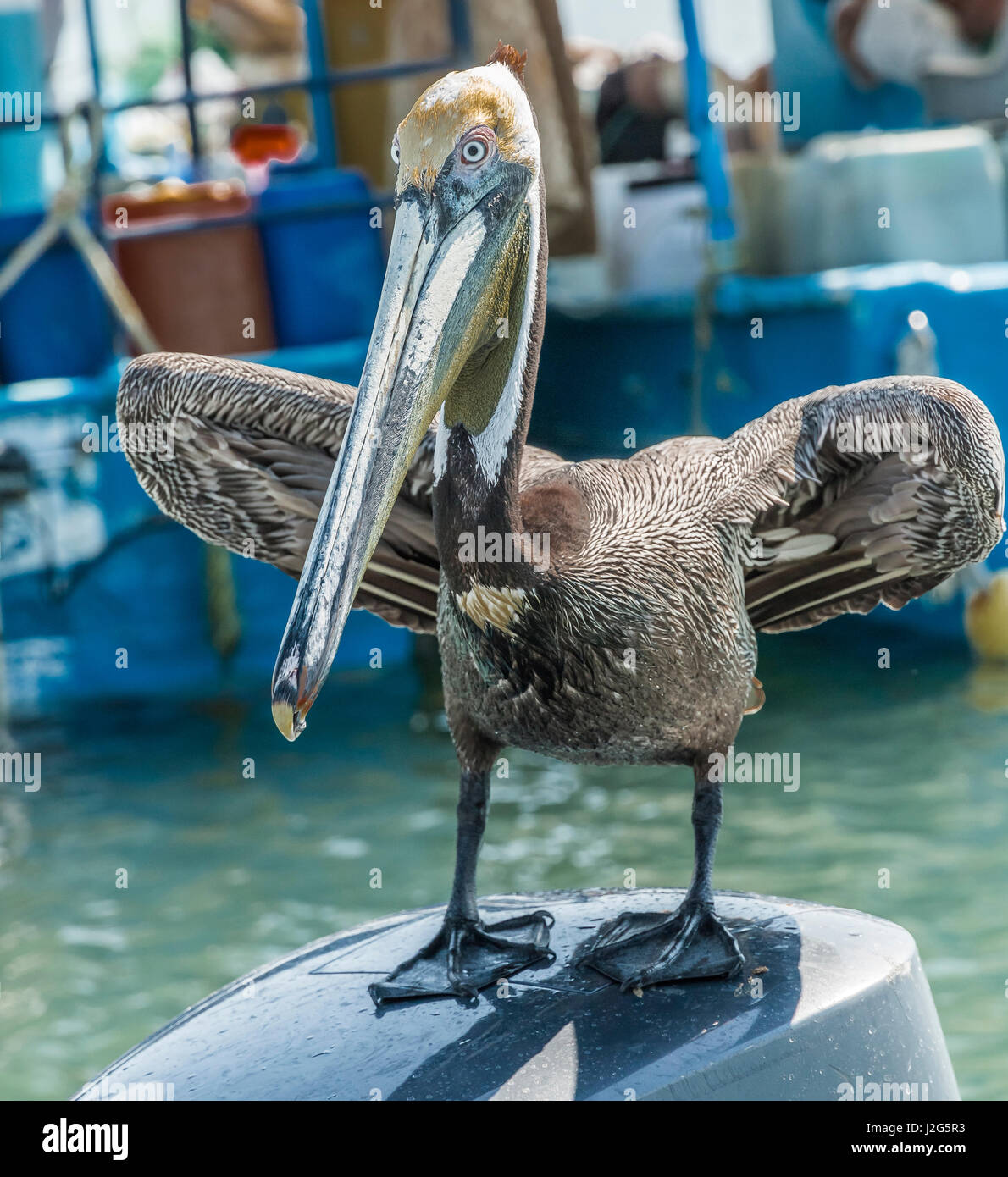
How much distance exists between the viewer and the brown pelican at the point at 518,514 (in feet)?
6.55

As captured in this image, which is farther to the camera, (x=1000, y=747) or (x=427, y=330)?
(x=1000, y=747)

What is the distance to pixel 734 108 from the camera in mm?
8664

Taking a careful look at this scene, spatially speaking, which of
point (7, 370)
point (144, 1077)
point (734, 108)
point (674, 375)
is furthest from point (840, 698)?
point (144, 1077)

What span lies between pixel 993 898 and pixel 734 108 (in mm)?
5247

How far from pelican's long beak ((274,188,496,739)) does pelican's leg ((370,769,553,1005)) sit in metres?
0.67

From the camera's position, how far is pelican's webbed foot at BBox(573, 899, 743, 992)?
89.3 inches

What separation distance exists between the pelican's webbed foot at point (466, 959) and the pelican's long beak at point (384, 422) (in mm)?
686

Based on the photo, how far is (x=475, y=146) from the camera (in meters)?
2.01

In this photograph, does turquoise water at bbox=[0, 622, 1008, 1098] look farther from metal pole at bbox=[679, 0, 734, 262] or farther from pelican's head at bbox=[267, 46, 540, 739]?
pelican's head at bbox=[267, 46, 540, 739]

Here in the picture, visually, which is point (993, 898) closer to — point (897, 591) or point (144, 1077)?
point (897, 591)

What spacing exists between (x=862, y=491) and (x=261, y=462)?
43.1 inches

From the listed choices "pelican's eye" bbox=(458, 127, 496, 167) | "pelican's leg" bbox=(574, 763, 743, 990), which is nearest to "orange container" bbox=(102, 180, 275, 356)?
"pelican's leg" bbox=(574, 763, 743, 990)
